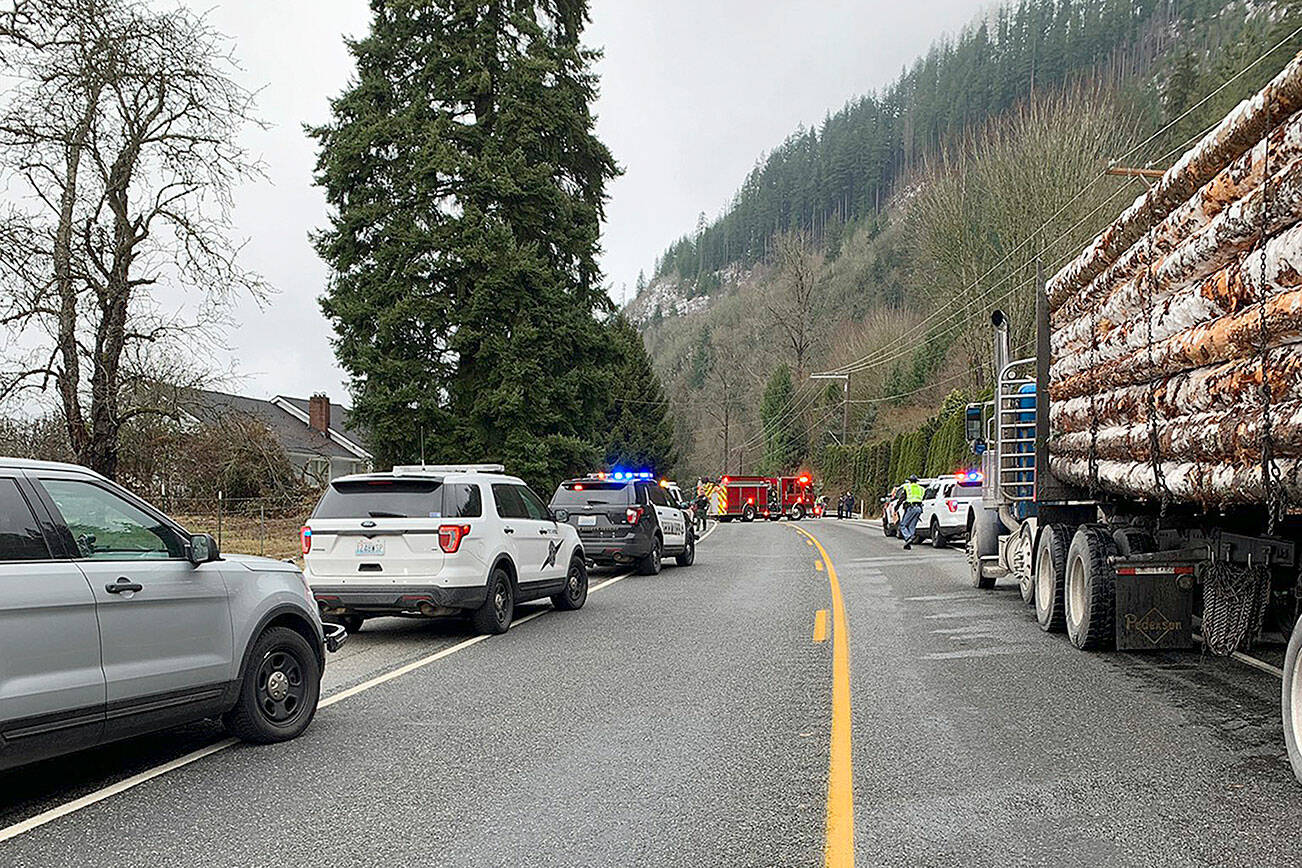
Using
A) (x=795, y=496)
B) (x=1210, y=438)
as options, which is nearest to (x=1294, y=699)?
(x=1210, y=438)

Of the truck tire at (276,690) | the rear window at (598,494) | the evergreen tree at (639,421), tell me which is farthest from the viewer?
the evergreen tree at (639,421)

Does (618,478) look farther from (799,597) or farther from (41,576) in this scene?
(41,576)

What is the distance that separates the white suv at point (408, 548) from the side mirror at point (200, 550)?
451cm

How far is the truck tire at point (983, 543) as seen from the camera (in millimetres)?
16250

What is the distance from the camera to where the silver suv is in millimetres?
5363

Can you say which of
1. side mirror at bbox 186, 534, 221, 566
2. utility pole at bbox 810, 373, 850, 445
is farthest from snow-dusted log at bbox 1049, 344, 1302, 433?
utility pole at bbox 810, 373, 850, 445

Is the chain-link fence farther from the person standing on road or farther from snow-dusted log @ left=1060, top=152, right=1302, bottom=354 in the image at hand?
snow-dusted log @ left=1060, top=152, right=1302, bottom=354

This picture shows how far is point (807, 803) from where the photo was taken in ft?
18.3

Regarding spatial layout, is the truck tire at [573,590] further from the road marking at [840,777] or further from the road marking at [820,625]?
the road marking at [840,777]

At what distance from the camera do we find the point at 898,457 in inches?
2256

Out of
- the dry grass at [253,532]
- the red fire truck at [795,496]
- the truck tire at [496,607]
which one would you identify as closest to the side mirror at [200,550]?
the truck tire at [496,607]

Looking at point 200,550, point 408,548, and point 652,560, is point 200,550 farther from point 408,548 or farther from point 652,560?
point 652,560

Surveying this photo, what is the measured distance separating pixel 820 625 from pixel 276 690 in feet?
22.2

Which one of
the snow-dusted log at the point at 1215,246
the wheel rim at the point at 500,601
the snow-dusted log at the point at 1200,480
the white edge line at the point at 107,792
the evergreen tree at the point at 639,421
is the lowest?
the white edge line at the point at 107,792
